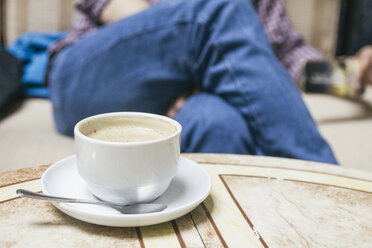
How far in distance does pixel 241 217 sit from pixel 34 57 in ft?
3.23

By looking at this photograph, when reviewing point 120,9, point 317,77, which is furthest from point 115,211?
point 317,77

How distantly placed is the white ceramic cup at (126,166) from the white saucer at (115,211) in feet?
0.06

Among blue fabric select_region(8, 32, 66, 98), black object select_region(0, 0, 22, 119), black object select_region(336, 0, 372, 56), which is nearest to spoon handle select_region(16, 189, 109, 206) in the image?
black object select_region(0, 0, 22, 119)

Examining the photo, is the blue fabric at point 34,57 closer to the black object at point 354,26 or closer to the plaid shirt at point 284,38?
the plaid shirt at point 284,38

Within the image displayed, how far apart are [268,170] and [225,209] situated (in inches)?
4.5


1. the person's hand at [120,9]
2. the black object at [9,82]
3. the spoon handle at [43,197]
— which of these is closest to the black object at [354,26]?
the person's hand at [120,9]

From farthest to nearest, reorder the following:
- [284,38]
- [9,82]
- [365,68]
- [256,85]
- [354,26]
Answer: [354,26] < [284,38] < [365,68] < [9,82] < [256,85]

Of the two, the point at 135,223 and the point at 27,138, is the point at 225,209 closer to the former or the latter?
the point at 135,223

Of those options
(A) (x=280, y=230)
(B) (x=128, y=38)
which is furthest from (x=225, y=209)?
→ (B) (x=128, y=38)

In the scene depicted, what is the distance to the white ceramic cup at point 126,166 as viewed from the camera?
31 centimetres

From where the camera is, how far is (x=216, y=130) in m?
0.63

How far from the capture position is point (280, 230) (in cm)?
32

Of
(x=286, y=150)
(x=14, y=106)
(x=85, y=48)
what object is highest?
(x=85, y=48)

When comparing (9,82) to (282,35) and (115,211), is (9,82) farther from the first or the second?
(282,35)
